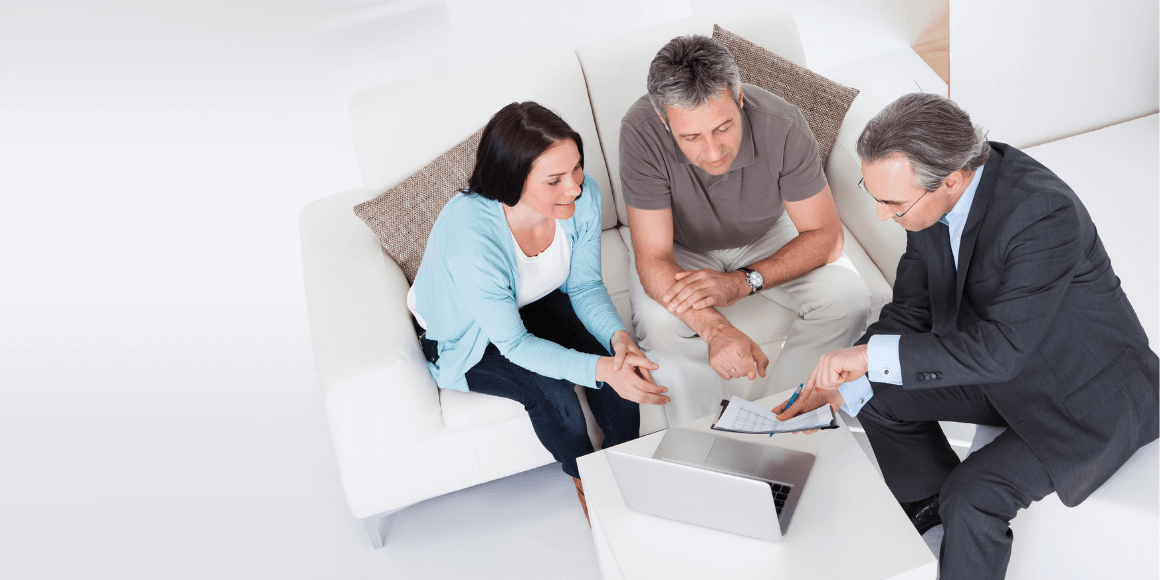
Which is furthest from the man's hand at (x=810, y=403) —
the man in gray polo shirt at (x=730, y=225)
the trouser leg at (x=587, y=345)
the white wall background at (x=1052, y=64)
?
the white wall background at (x=1052, y=64)

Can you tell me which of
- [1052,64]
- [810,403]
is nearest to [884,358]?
[810,403]

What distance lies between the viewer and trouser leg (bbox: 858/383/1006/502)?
5.68 feet

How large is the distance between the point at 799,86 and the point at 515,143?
972 millimetres

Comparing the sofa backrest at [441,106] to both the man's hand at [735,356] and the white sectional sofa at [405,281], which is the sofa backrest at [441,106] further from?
the man's hand at [735,356]

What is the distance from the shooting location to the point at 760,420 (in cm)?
151

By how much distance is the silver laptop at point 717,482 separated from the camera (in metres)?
1.33

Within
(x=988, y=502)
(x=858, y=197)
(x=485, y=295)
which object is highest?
(x=485, y=295)

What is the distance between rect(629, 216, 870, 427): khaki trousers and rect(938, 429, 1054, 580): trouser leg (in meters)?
0.46

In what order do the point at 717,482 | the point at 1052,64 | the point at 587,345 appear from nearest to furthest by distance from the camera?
the point at 717,482 → the point at 587,345 → the point at 1052,64

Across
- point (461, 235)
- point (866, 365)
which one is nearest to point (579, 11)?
point (461, 235)

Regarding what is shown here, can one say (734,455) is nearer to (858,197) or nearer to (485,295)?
(485,295)

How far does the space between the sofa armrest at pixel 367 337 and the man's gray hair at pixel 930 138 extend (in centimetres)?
107

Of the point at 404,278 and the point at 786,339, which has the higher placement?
the point at 404,278

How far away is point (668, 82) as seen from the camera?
5.90 feet
